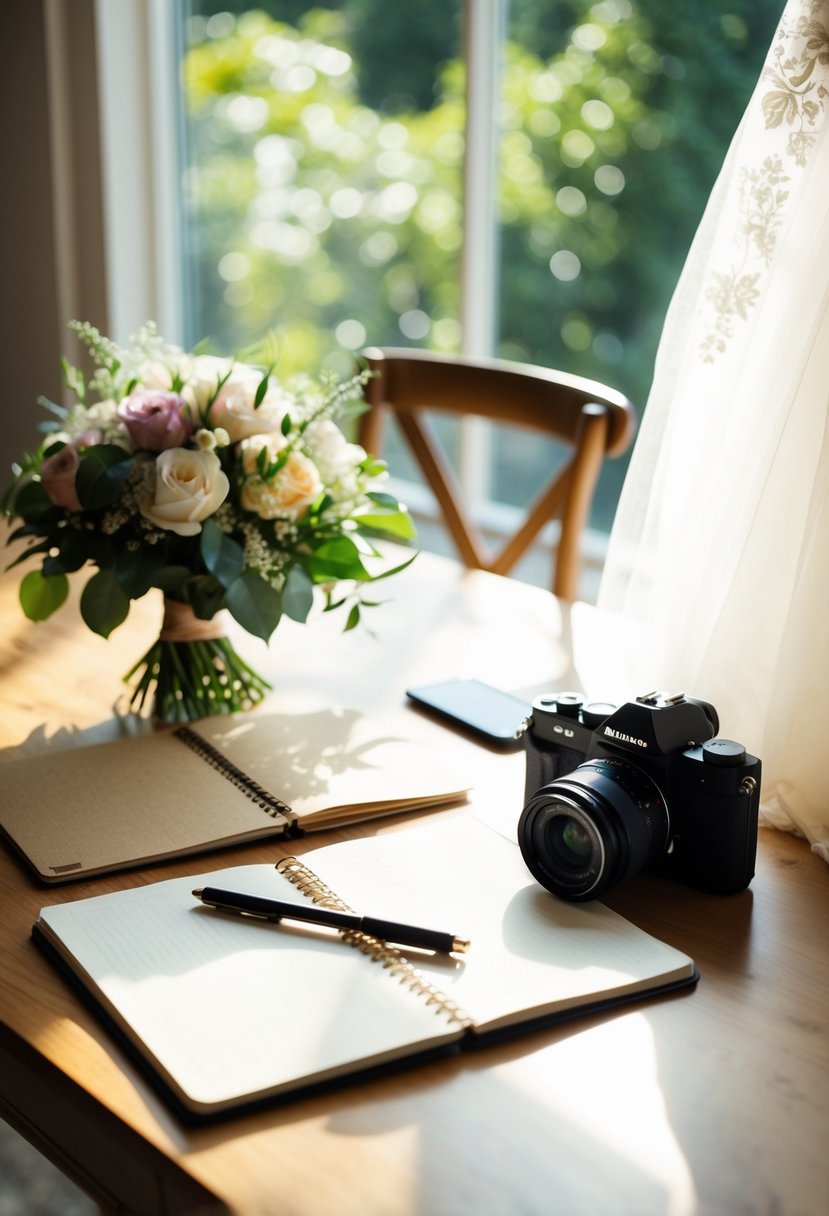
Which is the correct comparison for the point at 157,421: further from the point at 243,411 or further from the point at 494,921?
the point at 494,921

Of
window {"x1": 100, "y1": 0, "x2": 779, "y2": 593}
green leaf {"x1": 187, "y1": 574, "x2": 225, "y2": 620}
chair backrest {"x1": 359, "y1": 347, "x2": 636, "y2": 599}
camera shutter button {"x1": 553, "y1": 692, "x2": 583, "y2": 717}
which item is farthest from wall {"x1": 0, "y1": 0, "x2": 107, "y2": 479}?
camera shutter button {"x1": 553, "y1": 692, "x2": 583, "y2": 717}

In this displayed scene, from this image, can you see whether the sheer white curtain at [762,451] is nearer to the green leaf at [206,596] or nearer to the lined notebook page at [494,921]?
the lined notebook page at [494,921]

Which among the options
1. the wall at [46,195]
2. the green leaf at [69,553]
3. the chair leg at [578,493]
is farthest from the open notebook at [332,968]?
the wall at [46,195]

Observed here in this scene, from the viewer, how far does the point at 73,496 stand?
1082mm

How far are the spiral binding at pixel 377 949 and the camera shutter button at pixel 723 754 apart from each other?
253mm

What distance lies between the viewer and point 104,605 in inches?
42.8

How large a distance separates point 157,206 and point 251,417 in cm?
215

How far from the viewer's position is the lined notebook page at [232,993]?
0.67 metres

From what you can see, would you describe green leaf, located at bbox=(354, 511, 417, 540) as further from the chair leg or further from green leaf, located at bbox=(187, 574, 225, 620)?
the chair leg

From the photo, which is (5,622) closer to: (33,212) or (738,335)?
(738,335)

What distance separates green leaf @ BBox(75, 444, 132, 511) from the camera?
3.49 feet

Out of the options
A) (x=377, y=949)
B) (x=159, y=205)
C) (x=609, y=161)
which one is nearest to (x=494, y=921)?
(x=377, y=949)

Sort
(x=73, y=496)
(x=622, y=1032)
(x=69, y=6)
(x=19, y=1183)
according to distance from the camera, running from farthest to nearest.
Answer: (x=69, y=6), (x=19, y=1183), (x=73, y=496), (x=622, y=1032)

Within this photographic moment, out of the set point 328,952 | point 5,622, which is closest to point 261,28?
point 5,622
